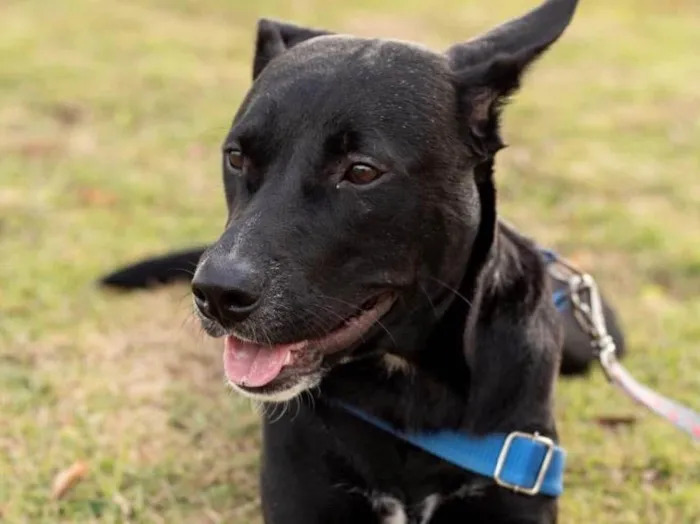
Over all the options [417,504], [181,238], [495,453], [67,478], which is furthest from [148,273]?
[495,453]

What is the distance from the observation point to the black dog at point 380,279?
235 cm

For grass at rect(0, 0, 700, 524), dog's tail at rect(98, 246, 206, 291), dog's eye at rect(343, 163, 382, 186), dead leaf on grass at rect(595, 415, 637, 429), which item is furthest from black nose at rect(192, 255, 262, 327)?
dog's tail at rect(98, 246, 206, 291)

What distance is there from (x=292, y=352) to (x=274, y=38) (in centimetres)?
113

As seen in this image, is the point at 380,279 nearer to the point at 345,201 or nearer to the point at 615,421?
the point at 345,201

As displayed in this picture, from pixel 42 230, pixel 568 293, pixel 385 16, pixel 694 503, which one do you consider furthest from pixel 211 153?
pixel 385 16

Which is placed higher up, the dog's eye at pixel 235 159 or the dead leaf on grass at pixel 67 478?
the dog's eye at pixel 235 159

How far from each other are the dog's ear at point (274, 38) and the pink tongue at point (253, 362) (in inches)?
36.6

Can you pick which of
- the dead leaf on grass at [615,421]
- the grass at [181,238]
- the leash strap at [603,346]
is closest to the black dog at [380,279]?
the leash strap at [603,346]

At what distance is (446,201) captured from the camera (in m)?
2.50

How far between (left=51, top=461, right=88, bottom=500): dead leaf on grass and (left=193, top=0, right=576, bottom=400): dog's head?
115 centimetres

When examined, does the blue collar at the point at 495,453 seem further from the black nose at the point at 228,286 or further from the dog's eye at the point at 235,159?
the dog's eye at the point at 235,159

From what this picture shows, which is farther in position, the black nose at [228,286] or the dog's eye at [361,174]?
the dog's eye at [361,174]

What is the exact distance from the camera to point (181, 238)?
5.45 m

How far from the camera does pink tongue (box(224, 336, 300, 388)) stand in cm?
243
